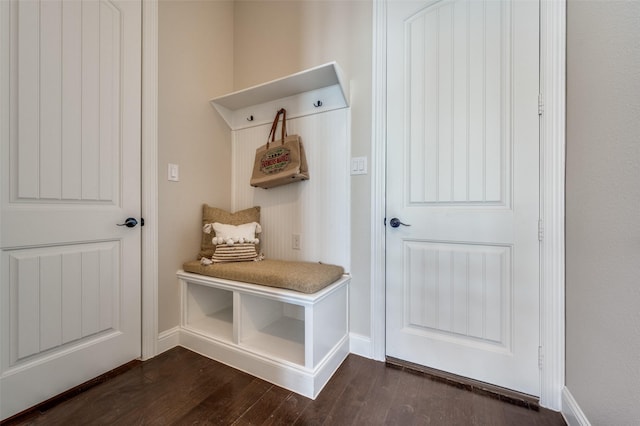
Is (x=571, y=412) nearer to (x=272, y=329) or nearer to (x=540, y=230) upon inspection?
(x=540, y=230)

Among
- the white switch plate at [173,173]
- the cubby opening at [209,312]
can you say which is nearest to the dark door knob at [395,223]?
the cubby opening at [209,312]

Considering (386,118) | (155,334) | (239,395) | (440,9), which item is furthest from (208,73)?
(239,395)

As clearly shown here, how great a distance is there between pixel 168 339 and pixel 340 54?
7.23 ft

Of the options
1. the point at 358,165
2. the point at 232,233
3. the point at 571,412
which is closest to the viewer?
the point at 571,412

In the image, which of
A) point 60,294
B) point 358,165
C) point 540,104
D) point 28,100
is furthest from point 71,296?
point 540,104

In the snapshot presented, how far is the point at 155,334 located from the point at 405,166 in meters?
1.85

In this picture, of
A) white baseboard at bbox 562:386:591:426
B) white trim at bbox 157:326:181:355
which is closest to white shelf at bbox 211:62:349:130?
white trim at bbox 157:326:181:355

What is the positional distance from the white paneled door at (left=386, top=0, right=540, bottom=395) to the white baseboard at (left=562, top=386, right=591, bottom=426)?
0.11 m

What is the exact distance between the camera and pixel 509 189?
1175 mm

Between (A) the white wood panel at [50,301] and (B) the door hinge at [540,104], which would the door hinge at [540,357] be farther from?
(A) the white wood panel at [50,301]

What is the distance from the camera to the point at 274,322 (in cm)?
167

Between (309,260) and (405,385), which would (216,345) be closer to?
(309,260)

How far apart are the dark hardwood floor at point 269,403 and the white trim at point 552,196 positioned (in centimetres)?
20

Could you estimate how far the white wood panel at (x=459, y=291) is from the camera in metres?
1.20
